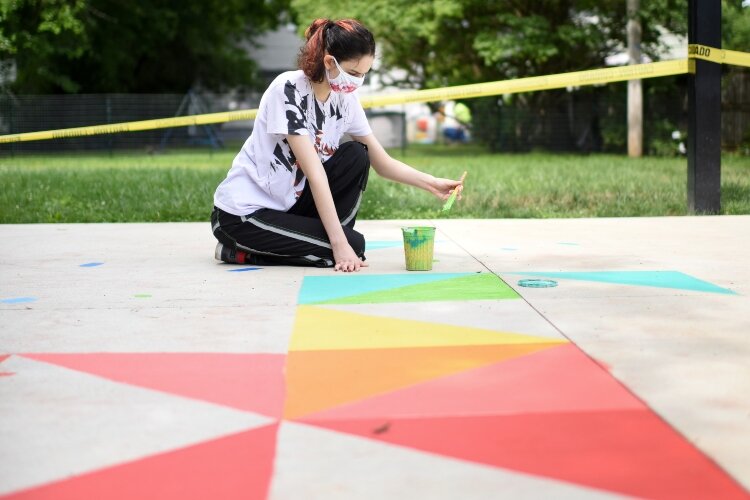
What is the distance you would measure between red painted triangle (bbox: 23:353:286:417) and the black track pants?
1932mm

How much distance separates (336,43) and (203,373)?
7.09ft

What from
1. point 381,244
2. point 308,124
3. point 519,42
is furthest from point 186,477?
point 519,42

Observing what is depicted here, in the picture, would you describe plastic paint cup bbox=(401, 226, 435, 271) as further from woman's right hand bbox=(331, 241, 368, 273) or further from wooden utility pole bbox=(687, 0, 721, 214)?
wooden utility pole bbox=(687, 0, 721, 214)

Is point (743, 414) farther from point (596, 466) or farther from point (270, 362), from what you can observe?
point (270, 362)

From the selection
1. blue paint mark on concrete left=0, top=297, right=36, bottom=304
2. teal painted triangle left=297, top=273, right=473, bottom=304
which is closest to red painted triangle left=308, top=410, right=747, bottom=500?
teal painted triangle left=297, top=273, right=473, bottom=304

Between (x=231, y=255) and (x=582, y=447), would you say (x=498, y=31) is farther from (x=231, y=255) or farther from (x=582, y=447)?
(x=582, y=447)

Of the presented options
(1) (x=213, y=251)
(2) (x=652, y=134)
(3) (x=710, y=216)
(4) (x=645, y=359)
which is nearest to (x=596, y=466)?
(4) (x=645, y=359)

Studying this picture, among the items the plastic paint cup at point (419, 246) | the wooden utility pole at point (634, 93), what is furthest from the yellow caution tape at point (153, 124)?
the wooden utility pole at point (634, 93)

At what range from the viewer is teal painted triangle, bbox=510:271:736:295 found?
4.37m

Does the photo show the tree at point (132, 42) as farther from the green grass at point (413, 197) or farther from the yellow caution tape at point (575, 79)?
the yellow caution tape at point (575, 79)

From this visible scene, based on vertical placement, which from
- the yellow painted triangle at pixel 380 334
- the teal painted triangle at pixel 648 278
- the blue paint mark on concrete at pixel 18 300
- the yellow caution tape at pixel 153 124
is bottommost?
the yellow painted triangle at pixel 380 334

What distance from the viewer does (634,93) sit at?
2186cm

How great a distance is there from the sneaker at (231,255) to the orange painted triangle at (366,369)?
2088mm

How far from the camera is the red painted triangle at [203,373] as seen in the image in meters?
2.75
